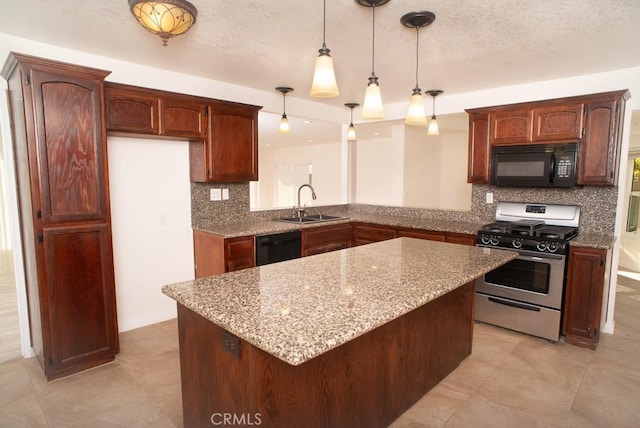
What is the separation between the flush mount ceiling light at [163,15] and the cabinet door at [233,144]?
151 centimetres

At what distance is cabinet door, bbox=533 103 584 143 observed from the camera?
3100 millimetres

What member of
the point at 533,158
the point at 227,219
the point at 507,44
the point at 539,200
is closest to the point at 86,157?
the point at 227,219

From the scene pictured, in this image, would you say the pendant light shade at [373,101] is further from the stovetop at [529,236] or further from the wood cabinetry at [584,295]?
the wood cabinetry at [584,295]

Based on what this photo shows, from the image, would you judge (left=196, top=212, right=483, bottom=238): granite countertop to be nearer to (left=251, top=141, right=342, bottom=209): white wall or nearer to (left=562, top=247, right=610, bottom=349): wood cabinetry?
(left=562, top=247, right=610, bottom=349): wood cabinetry

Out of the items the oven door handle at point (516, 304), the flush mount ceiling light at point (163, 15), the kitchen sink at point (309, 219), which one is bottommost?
the oven door handle at point (516, 304)

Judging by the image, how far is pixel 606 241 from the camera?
9.77 ft

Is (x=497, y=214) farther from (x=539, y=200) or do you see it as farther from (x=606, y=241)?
(x=606, y=241)

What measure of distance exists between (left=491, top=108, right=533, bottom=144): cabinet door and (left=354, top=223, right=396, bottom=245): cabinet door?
145 cm

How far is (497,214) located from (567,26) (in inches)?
81.1

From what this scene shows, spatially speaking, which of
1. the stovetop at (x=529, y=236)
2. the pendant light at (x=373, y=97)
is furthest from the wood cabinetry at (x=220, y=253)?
the stovetop at (x=529, y=236)

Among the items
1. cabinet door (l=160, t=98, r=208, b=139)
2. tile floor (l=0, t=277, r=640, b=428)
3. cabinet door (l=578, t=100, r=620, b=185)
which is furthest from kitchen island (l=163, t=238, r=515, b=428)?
cabinet door (l=160, t=98, r=208, b=139)

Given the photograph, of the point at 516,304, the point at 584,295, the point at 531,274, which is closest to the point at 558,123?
the point at 531,274

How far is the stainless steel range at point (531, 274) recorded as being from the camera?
3014 mm

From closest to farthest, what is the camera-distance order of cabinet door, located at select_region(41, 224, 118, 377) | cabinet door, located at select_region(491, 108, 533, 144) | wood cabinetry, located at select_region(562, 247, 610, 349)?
cabinet door, located at select_region(41, 224, 118, 377) → wood cabinetry, located at select_region(562, 247, 610, 349) → cabinet door, located at select_region(491, 108, 533, 144)
